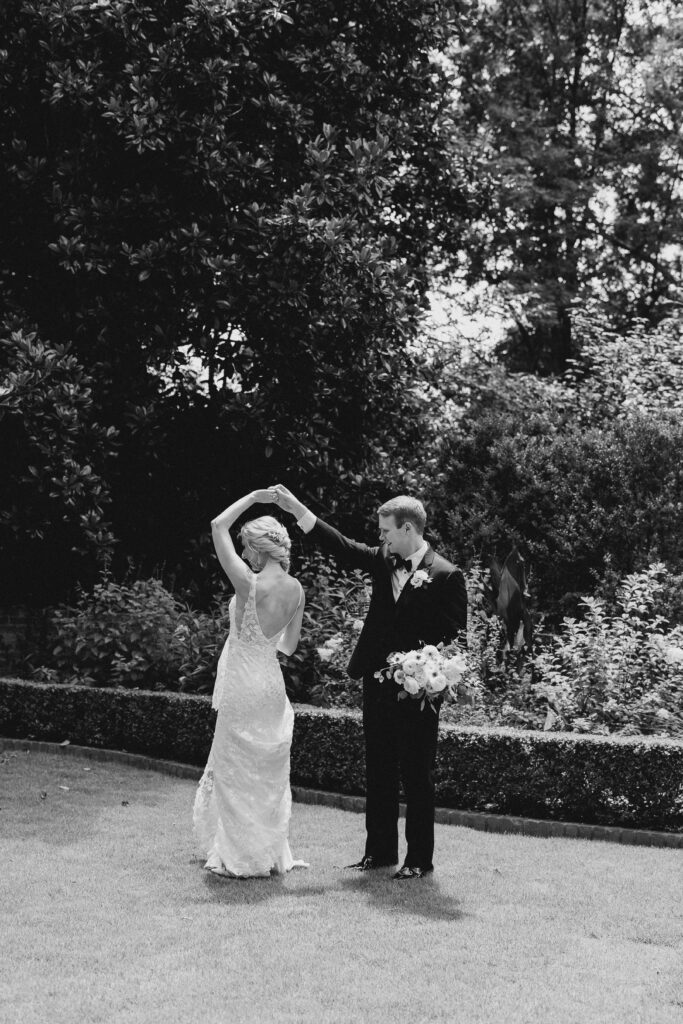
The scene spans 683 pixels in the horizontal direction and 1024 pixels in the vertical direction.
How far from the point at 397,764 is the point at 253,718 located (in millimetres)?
851

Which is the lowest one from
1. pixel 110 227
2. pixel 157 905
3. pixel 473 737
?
pixel 157 905

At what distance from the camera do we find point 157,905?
5.47 m

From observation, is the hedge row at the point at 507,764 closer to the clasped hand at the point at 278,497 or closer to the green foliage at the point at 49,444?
the green foliage at the point at 49,444

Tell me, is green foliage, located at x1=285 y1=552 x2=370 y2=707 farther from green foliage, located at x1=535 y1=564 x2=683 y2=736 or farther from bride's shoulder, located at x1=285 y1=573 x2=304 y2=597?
bride's shoulder, located at x1=285 y1=573 x2=304 y2=597

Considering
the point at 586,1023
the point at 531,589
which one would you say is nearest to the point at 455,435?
the point at 531,589

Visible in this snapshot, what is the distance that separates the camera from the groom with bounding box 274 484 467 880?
5965 millimetres

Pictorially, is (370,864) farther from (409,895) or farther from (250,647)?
(250,647)

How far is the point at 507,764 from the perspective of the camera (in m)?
7.82

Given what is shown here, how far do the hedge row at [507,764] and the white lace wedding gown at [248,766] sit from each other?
2.01 m

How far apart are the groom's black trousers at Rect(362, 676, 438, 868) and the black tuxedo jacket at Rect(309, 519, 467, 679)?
0.18 meters

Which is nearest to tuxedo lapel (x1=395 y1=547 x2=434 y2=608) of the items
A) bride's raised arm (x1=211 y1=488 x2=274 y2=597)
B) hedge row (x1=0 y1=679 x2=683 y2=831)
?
bride's raised arm (x1=211 y1=488 x2=274 y2=597)

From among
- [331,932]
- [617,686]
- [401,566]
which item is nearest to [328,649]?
[617,686]

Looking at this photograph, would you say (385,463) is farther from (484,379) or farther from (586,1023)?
(586,1023)

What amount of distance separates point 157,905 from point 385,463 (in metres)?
9.02
